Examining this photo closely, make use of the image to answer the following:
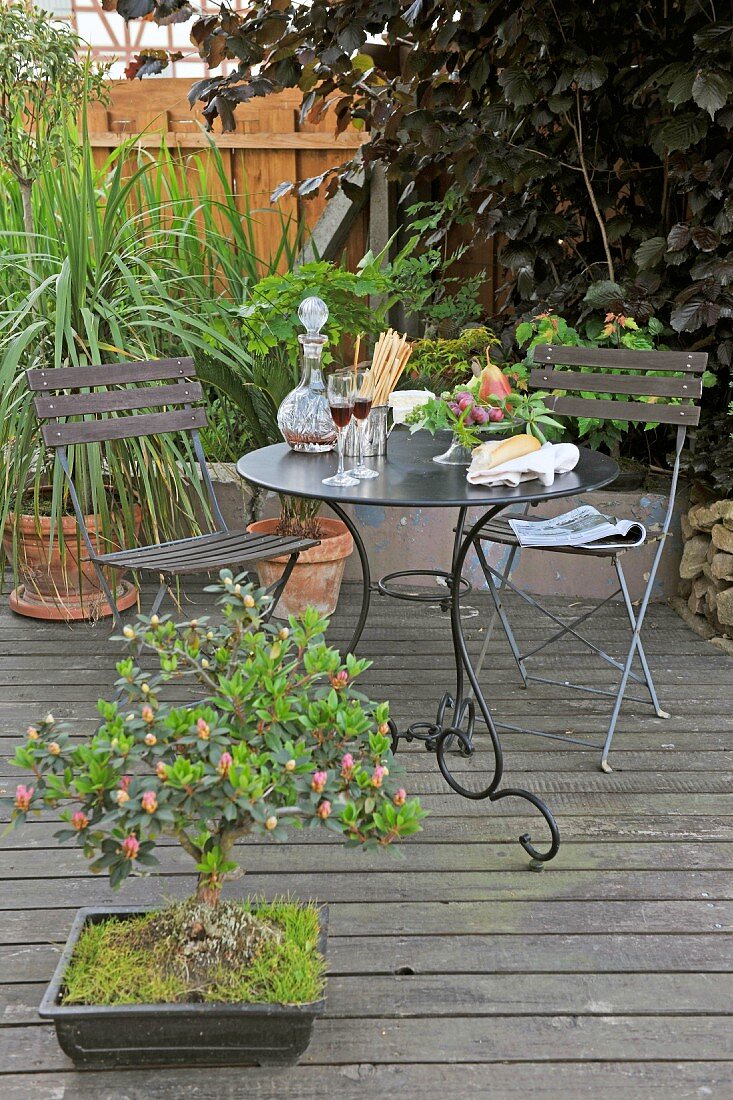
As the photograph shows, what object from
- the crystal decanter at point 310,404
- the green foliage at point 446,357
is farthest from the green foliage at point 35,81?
the green foliage at point 446,357

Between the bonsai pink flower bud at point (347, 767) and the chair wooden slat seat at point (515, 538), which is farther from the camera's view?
the chair wooden slat seat at point (515, 538)

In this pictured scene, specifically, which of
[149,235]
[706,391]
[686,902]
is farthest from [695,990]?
[149,235]

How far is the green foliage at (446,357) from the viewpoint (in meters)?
4.39

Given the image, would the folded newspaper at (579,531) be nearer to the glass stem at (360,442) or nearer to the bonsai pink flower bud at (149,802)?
the glass stem at (360,442)

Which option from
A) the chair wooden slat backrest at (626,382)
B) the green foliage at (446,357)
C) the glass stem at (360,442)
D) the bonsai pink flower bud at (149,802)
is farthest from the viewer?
the green foliage at (446,357)

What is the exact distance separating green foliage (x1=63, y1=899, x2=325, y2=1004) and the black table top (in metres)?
0.96

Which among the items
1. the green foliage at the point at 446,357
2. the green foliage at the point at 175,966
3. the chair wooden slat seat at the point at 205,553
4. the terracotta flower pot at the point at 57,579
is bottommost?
the terracotta flower pot at the point at 57,579

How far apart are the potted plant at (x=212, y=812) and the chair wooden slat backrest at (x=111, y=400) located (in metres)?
1.40

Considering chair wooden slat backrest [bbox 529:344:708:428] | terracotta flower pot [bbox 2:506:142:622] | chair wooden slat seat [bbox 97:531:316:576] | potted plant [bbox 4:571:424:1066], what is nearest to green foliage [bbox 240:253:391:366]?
terracotta flower pot [bbox 2:506:142:622]

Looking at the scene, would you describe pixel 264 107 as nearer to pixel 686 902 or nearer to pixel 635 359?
pixel 635 359

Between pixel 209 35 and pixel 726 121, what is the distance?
184cm

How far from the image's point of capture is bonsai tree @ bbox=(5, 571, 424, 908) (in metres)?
1.65

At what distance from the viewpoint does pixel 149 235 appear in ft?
13.8

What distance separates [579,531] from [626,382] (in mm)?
540
